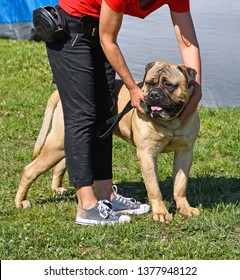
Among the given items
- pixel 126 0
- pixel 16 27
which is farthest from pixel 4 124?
pixel 16 27

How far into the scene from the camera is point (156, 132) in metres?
6.08

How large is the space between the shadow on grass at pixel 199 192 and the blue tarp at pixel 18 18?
7.18 metres

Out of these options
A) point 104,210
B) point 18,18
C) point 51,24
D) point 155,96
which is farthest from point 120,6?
point 18,18

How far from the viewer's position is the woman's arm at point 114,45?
5.45 metres

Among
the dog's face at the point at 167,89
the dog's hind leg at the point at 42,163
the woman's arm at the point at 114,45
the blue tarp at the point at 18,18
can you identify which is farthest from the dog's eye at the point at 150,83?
the blue tarp at the point at 18,18

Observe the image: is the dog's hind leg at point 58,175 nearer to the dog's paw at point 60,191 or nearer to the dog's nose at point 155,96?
the dog's paw at point 60,191

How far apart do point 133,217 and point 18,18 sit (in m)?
8.86

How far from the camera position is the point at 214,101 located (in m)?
9.84

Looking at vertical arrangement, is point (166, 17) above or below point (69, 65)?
below

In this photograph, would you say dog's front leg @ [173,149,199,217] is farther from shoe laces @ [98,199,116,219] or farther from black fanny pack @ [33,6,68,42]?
black fanny pack @ [33,6,68,42]

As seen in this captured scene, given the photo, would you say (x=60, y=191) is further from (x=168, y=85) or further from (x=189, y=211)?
(x=168, y=85)

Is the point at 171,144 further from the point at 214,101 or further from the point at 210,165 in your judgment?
the point at 214,101

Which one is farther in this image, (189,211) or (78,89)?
(189,211)

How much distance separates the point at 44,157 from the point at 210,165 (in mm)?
1964
